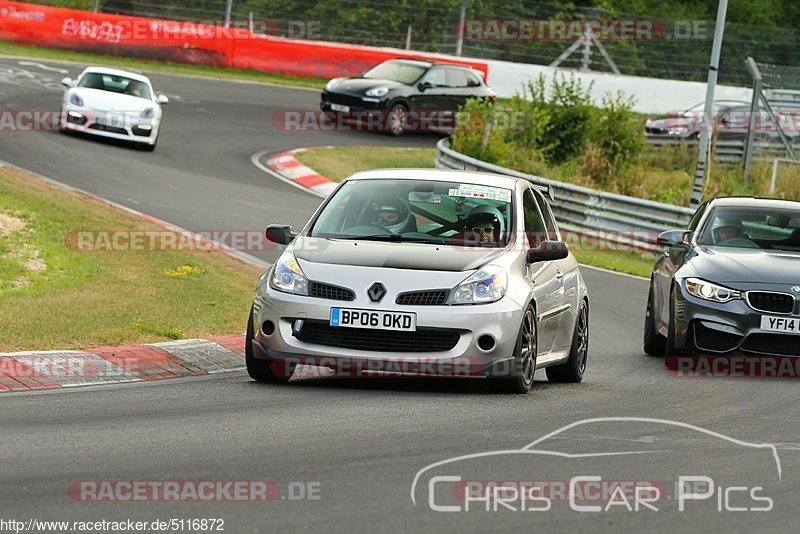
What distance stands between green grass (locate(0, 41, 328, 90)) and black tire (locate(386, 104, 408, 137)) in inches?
269

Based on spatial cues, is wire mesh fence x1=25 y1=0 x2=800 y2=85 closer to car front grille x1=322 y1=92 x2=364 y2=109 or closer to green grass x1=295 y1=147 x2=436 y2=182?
car front grille x1=322 y1=92 x2=364 y2=109

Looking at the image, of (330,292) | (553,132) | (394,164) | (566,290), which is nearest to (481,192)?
(566,290)

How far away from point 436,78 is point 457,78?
3.21 feet

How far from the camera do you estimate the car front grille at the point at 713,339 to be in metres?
11.5

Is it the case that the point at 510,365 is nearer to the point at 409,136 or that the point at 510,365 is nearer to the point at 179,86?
the point at 409,136

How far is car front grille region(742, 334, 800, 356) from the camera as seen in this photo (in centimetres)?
1142

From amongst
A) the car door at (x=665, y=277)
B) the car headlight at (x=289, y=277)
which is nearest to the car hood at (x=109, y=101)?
the car door at (x=665, y=277)

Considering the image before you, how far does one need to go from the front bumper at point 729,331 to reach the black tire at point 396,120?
21.7 m

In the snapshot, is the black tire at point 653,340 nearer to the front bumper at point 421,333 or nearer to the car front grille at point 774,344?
the car front grille at point 774,344

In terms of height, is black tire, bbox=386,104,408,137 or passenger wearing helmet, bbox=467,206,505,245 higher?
passenger wearing helmet, bbox=467,206,505,245

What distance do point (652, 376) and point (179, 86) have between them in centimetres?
2579

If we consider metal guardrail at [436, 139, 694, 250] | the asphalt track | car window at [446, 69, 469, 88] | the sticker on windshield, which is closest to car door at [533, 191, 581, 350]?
the asphalt track

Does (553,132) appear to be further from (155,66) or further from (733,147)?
(155,66)

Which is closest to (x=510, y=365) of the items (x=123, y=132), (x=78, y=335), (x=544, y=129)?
(x=78, y=335)
